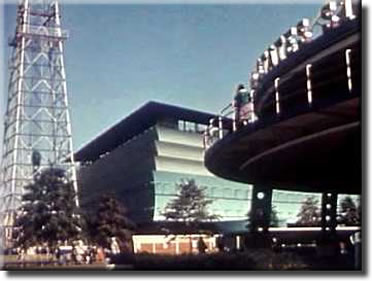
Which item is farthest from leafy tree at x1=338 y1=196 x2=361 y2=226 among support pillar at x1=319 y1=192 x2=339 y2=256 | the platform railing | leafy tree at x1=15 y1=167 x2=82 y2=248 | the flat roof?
leafy tree at x1=15 y1=167 x2=82 y2=248

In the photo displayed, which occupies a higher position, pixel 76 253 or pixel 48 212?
pixel 48 212

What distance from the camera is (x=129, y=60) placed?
9.89ft

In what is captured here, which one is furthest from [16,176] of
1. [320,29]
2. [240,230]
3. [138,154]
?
[320,29]

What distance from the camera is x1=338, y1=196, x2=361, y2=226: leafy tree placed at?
2867 mm

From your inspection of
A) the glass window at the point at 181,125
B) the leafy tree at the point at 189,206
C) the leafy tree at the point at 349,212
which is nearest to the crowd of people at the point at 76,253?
the leafy tree at the point at 189,206

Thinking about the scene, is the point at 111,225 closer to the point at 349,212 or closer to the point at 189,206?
the point at 189,206

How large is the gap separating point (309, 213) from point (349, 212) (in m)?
0.16

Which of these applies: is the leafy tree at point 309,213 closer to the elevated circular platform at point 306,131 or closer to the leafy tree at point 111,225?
the elevated circular platform at point 306,131

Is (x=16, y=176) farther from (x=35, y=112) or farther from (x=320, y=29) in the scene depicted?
(x=320, y=29)

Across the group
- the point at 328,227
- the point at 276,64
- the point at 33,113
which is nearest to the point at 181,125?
the point at 276,64

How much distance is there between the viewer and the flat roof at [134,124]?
2953 millimetres

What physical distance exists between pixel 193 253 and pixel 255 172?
1.39 feet

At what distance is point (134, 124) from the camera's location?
2973 millimetres

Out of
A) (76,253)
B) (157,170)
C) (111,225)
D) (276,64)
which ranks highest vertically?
(276,64)
